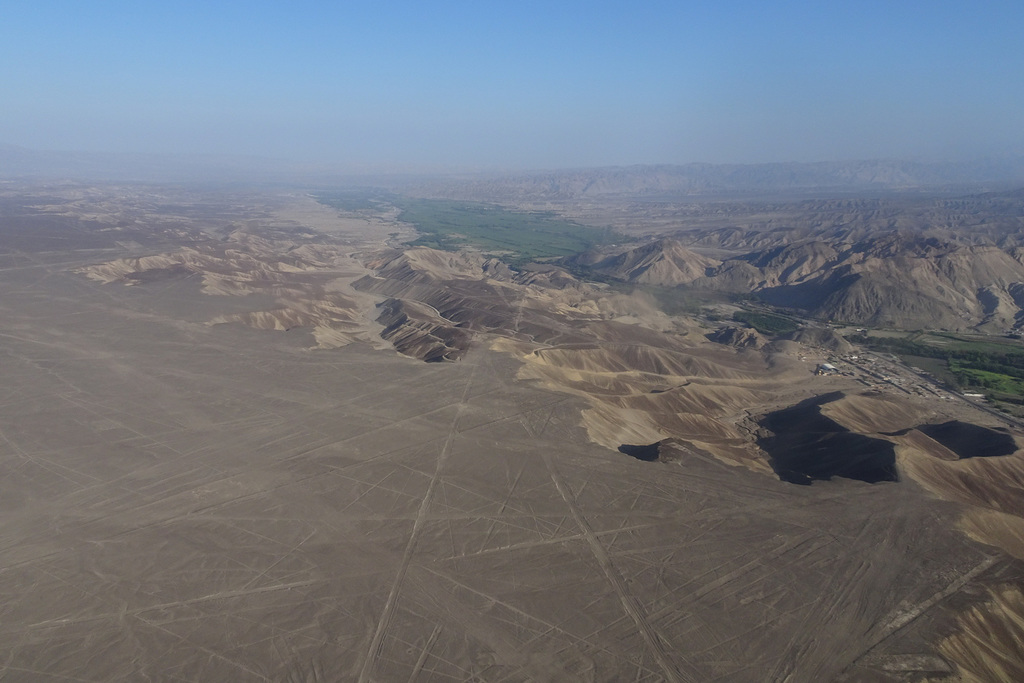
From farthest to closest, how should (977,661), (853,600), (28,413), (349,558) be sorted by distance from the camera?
(28,413), (349,558), (853,600), (977,661)

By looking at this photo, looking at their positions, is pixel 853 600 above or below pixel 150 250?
below

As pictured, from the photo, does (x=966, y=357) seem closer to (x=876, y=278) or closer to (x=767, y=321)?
(x=767, y=321)

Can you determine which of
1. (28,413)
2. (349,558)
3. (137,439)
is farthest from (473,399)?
(28,413)

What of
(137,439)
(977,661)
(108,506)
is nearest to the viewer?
(977,661)

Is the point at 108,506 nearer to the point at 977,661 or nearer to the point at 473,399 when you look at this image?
the point at 473,399

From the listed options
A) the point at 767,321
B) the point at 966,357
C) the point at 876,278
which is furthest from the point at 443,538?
the point at 876,278

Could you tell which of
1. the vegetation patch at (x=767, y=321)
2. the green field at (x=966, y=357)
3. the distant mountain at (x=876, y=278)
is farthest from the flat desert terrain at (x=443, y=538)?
the distant mountain at (x=876, y=278)

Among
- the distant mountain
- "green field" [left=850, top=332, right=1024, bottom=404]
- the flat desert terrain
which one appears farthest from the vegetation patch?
the flat desert terrain

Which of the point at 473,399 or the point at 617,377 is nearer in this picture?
the point at 473,399

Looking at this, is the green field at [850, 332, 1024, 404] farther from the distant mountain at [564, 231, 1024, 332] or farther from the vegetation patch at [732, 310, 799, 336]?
the vegetation patch at [732, 310, 799, 336]
